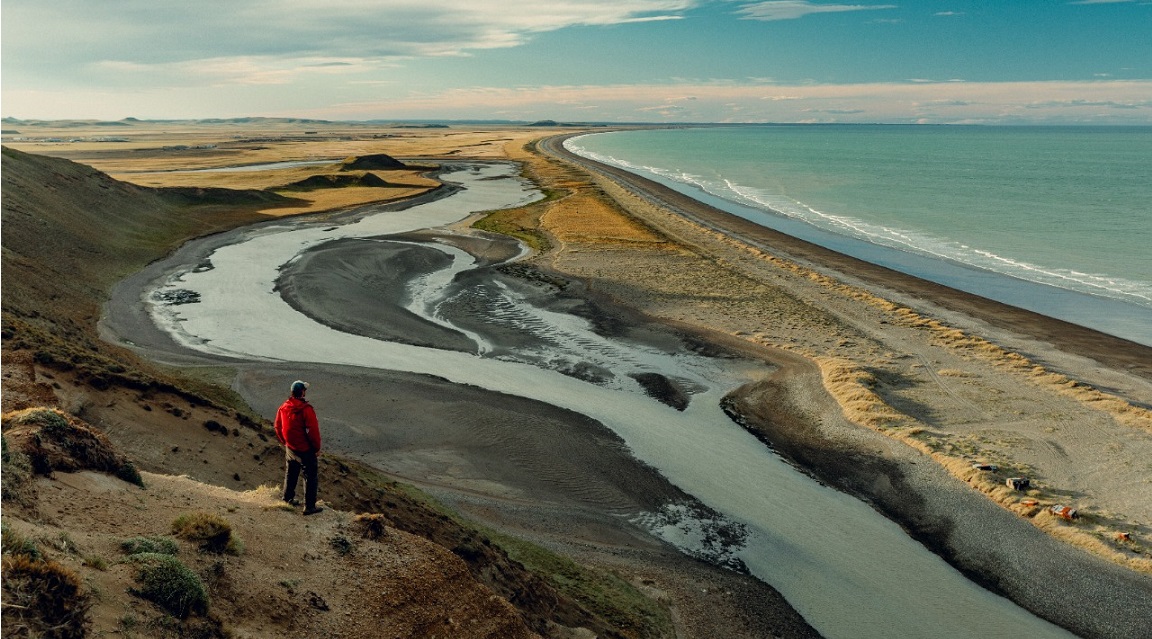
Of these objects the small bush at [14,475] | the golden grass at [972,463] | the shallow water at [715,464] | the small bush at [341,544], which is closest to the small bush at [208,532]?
the small bush at [341,544]

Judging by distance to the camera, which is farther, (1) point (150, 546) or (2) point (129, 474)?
(2) point (129, 474)

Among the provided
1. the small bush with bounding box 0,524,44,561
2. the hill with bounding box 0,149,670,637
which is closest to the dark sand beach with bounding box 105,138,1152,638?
the hill with bounding box 0,149,670,637

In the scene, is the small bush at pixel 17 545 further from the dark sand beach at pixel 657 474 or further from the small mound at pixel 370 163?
the small mound at pixel 370 163

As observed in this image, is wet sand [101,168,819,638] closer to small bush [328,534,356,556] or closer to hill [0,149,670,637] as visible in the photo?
hill [0,149,670,637]

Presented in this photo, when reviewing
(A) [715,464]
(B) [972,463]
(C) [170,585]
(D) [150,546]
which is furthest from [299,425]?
(B) [972,463]

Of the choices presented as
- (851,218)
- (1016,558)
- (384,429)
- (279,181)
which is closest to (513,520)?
(384,429)

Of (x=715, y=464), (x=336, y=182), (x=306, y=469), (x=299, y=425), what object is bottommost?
(x=715, y=464)

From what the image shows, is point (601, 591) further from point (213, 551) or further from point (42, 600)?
point (42, 600)
